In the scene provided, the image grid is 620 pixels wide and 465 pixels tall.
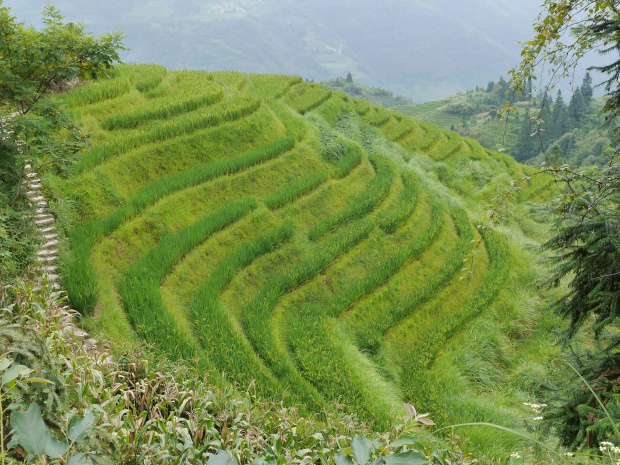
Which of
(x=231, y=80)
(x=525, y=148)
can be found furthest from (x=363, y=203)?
(x=525, y=148)

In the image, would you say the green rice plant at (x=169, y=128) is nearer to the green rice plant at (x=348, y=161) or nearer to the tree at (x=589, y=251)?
the green rice plant at (x=348, y=161)

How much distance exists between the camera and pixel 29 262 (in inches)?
210

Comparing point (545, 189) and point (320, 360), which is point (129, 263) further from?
point (545, 189)

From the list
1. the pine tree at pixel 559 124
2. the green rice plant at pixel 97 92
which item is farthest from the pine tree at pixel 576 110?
the green rice plant at pixel 97 92

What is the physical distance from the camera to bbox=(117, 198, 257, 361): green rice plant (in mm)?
5535

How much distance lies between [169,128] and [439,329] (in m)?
8.22

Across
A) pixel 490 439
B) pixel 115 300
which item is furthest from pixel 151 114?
pixel 490 439

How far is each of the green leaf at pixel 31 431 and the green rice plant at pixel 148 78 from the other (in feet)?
42.1

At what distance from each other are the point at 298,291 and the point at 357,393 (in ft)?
8.59

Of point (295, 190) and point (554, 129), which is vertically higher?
point (554, 129)

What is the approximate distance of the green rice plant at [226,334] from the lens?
17.9 ft

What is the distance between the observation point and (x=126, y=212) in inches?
302

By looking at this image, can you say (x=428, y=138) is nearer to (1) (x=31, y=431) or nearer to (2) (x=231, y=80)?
(2) (x=231, y=80)

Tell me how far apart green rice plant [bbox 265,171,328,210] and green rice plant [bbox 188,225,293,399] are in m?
2.01
